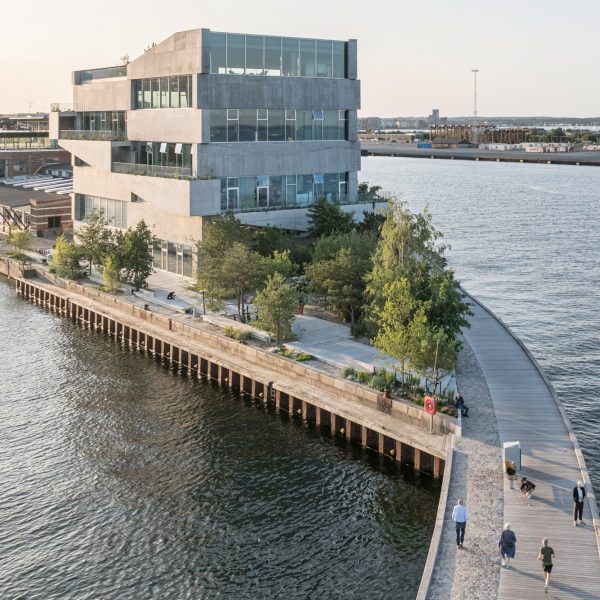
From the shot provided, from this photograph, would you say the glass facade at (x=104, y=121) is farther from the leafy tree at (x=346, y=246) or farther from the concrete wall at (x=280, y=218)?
the leafy tree at (x=346, y=246)

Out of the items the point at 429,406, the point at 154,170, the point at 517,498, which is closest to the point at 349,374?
the point at 429,406

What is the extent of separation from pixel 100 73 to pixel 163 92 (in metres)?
15.2

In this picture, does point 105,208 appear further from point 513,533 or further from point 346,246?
point 513,533

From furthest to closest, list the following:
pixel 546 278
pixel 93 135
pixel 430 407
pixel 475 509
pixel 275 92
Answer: pixel 546 278, pixel 93 135, pixel 275 92, pixel 430 407, pixel 475 509

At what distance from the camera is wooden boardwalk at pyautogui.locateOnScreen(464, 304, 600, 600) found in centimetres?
3238

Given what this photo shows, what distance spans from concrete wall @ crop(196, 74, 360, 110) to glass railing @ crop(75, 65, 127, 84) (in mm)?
15773

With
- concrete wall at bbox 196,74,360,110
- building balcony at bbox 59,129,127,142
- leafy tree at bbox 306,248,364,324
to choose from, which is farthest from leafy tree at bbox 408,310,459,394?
building balcony at bbox 59,129,127,142

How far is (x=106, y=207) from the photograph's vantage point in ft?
313

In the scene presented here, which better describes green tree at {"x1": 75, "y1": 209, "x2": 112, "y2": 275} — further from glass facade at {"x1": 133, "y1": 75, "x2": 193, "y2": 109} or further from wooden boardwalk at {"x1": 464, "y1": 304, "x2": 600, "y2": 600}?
wooden boardwalk at {"x1": 464, "y1": 304, "x2": 600, "y2": 600}

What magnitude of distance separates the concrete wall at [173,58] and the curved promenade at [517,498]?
3877 centimetres

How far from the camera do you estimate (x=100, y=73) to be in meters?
95.6

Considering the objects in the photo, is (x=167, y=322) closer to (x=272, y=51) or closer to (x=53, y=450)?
(x=53, y=450)

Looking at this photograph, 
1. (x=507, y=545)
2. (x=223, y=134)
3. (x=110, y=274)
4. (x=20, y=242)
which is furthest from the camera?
(x=20, y=242)

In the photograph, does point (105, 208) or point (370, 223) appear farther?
point (105, 208)
